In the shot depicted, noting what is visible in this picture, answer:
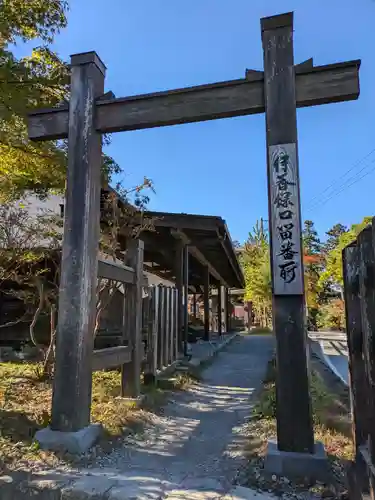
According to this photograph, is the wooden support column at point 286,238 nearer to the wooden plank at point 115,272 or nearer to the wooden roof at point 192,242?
the wooden plank at point 115,272

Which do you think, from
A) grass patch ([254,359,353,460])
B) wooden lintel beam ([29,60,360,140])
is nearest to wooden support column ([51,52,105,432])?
wooden lintel beam ([29,60,360,140])

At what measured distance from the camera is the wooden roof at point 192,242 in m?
9.06

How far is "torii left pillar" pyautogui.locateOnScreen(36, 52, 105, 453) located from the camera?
3.82 m

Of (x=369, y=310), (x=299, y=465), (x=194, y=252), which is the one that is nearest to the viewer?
(x=369, y=310)

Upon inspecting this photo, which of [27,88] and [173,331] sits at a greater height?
[27,88]

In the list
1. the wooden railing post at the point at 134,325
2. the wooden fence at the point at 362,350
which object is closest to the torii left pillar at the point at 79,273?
the wooden railing post at the point at 134,325

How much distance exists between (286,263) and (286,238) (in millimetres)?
234

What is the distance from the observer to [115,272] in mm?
4984

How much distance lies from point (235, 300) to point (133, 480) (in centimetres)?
3360

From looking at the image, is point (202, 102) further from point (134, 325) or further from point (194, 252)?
point (194, 252)

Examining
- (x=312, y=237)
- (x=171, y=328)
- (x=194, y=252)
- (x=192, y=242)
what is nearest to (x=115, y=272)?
(x=171, y=328)

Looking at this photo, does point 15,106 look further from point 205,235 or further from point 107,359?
point 205,235

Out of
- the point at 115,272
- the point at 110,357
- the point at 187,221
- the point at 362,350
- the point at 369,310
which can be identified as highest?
the point at 187,221

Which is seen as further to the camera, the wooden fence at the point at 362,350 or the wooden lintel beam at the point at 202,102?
the wooden lintel beam at the point at 202,102
